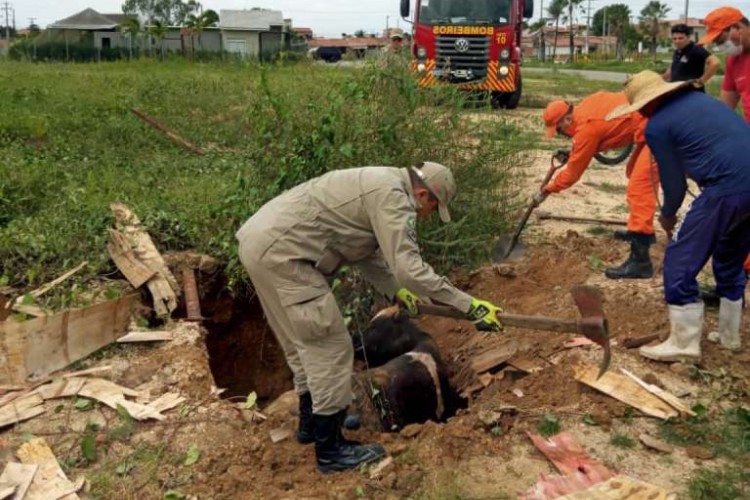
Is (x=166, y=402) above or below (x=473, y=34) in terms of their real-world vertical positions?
below

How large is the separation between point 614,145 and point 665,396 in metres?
2.39

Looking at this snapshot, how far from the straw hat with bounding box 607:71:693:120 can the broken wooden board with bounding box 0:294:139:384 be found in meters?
3.54

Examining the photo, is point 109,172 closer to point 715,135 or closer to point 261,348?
point 261,348

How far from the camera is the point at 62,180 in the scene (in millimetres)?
7836

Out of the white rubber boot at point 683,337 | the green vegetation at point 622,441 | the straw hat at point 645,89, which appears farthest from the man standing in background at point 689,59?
the green vegetation at point 622,441

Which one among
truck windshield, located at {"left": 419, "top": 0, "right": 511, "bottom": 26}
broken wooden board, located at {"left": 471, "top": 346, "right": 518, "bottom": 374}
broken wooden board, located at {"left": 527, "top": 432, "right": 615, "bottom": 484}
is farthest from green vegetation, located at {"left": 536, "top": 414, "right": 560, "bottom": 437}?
truck windshield, located at {"left": 419, "top": 0, "right": 511, "bottom": 26}

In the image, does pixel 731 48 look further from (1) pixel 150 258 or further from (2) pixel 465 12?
(2) pixel 465 12

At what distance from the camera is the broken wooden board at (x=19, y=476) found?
11.4ft

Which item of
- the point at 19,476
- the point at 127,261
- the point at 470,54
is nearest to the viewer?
the point at 19,476

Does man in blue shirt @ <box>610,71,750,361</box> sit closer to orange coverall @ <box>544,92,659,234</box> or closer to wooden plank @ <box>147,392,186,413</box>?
orange coverall @ <box>544,92,659,234</box>

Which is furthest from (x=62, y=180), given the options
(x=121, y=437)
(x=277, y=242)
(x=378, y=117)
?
(x=277, y=242)

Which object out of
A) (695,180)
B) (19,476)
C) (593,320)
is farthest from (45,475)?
(695,180)

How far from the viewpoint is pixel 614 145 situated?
5.76 meters

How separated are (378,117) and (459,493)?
314 cm
